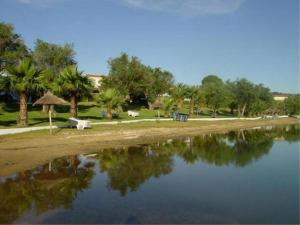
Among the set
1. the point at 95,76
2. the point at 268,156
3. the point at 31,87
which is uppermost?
the point at 95,76

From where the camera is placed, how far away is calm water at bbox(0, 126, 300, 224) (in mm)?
11344

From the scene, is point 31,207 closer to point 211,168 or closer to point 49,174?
point 49,174

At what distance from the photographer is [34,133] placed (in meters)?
26.8

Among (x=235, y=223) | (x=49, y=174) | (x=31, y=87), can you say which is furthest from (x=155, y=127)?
(x=235, y=223)

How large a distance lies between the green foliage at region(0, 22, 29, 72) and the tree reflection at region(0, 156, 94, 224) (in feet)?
108

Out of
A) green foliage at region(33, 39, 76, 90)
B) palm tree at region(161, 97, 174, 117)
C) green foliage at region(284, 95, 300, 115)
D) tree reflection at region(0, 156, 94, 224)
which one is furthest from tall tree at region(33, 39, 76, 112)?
green foliage at region(284, 95, 300, 115)

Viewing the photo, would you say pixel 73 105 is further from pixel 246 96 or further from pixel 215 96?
pixel 246 96

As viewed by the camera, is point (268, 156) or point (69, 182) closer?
point (69, 182)

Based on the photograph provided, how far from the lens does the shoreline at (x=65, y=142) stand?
20.0m

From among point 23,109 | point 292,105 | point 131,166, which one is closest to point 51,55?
point 23,109

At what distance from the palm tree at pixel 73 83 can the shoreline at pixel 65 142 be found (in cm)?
604

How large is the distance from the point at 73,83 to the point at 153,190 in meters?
24.3

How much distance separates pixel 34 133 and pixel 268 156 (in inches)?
703

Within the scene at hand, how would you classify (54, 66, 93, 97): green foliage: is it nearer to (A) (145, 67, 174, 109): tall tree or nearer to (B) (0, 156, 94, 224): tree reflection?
(B) (0, 156, 94, 224): tree reflection
